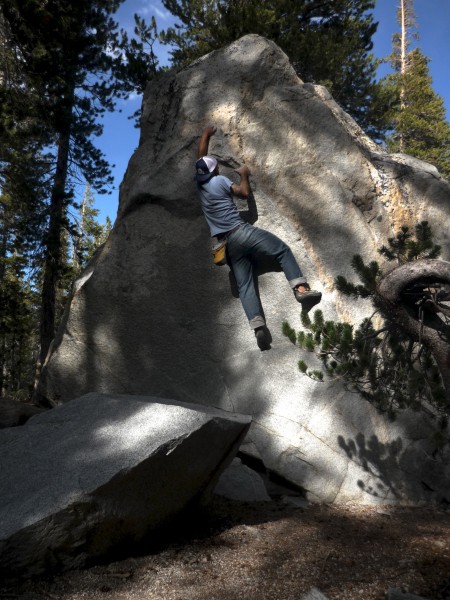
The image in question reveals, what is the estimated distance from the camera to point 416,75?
25062 mm

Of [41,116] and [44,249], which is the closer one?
[41,116]

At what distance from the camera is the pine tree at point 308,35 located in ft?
44.6

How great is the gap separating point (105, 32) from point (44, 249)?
18.8ft

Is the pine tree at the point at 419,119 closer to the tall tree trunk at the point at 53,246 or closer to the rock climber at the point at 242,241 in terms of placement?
the tall tree trunk at the point at 53,246

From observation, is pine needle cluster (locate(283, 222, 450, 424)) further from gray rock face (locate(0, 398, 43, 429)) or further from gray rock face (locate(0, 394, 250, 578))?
gray rock face (locate(0, 398, 43, 429))

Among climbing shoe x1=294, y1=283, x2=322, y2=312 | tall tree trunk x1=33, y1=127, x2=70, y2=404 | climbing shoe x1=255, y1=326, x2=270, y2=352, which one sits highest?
tall tree trunk x1=33, y1=127, x2=70, y2=404

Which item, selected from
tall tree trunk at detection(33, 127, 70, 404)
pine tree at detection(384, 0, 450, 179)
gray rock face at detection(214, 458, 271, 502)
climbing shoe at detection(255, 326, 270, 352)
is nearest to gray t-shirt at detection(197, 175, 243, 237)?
climbing shoe at detection(255, 326, 270, 352)

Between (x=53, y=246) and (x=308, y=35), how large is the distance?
28.7ft

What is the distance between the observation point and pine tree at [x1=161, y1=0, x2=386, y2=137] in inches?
535

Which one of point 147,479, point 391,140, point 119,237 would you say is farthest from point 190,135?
point 391,140

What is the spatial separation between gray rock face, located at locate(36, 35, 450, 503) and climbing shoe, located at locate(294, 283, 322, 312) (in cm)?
15

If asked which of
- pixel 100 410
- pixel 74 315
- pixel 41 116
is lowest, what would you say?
pixel 100 410

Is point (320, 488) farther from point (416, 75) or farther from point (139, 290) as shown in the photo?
point (416, 75)

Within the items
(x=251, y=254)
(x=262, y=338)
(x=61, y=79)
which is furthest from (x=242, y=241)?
(x=61, y=79)
